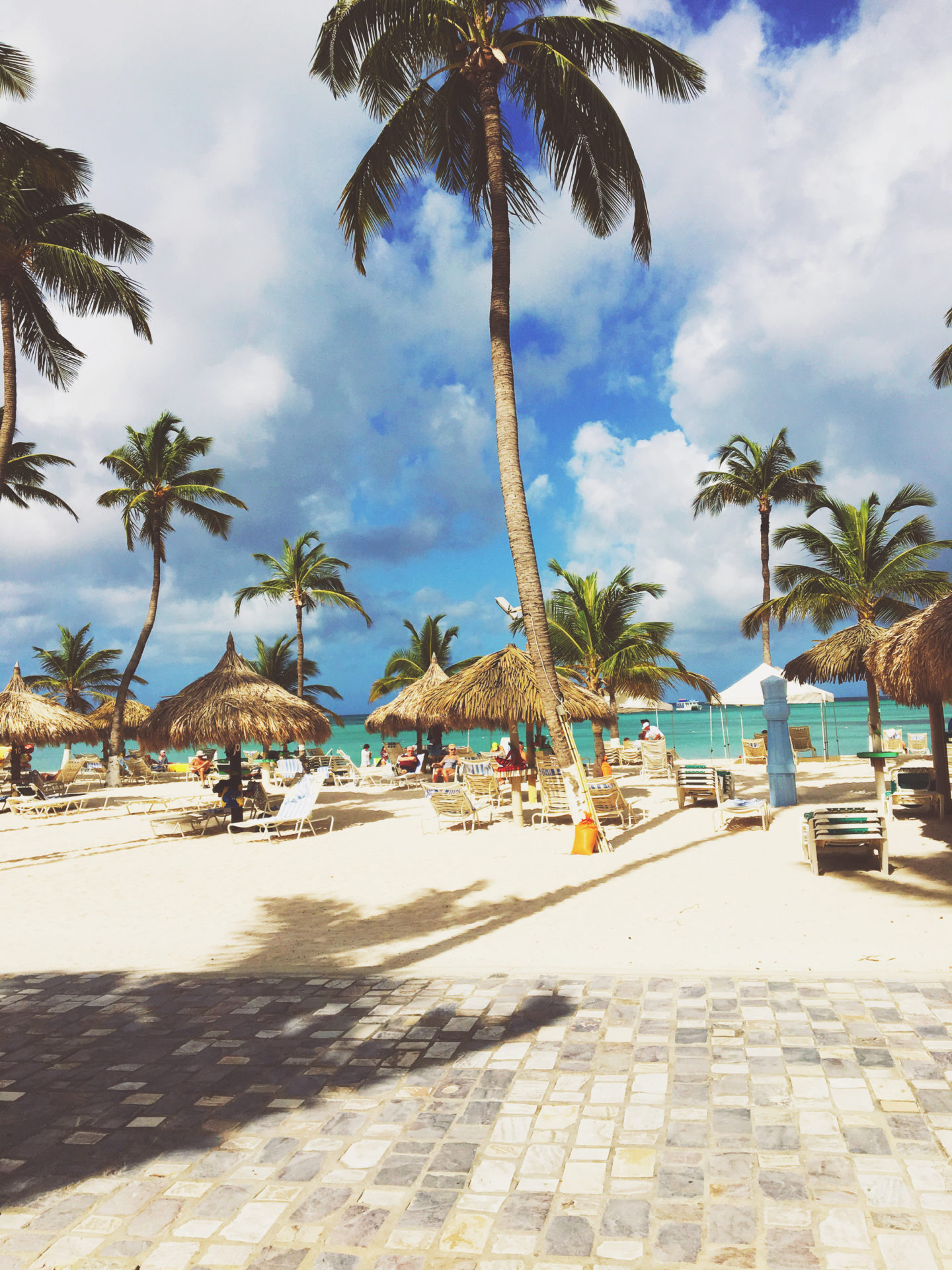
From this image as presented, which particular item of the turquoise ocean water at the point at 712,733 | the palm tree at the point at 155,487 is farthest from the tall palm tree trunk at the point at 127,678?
the turquoise ocean water at the point at 712,733

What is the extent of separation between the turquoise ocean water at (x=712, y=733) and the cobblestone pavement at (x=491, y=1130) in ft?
73.9

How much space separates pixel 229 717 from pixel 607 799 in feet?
21.0

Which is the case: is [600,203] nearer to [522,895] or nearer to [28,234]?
[28,234]

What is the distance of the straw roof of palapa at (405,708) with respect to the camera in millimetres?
20016

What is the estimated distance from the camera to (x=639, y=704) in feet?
85.1

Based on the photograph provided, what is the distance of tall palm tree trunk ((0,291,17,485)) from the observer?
40.0 feet

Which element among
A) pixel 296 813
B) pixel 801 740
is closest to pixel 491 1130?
pixel 296 813

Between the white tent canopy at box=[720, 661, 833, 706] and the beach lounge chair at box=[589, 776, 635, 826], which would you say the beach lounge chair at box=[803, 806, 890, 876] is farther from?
the white tent canopy at box=[720, 661, 833, 706]

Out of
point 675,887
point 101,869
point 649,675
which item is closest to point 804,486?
point 649,675

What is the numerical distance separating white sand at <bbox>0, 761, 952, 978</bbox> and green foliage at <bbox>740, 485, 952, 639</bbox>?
8618mm

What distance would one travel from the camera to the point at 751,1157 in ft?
9.03

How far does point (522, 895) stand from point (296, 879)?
2.87 m

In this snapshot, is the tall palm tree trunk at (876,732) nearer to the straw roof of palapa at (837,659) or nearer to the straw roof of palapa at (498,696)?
the straw roof of palapa at (837,659)

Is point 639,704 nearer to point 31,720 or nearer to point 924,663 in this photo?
point 31,720
